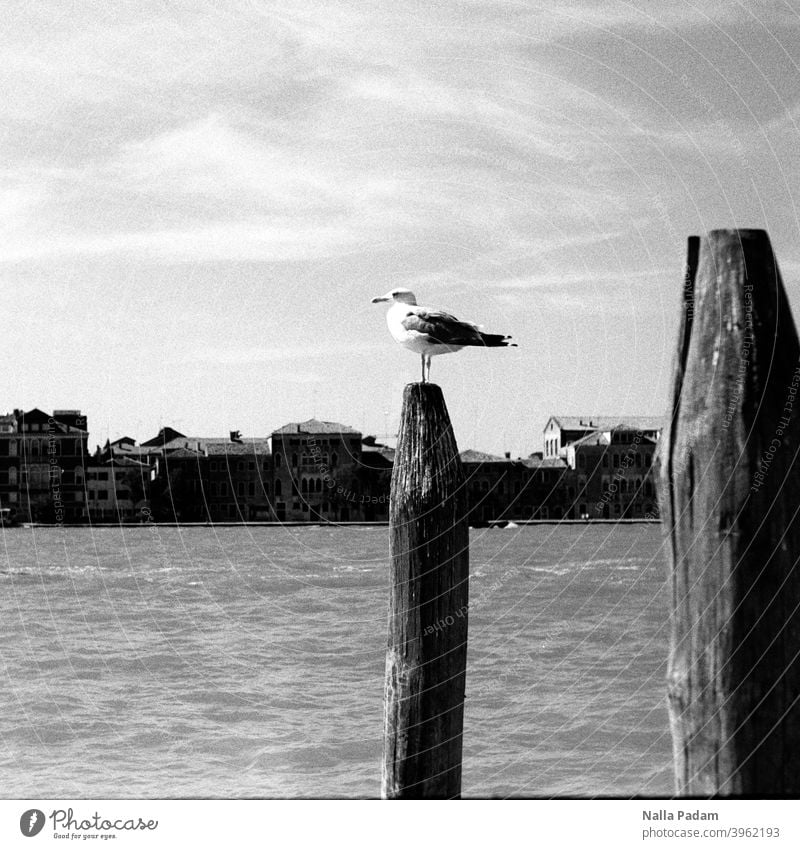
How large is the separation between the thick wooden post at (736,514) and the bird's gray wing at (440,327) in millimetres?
1810

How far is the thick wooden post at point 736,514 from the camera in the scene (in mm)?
1952

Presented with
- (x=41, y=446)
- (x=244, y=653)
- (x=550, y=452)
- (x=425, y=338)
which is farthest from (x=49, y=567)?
(x=425, y=338)

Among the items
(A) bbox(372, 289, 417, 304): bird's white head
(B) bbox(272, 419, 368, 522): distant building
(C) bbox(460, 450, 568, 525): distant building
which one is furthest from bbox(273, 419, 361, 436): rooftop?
(A) bbox(372, 289, 417, 304): bird's white head

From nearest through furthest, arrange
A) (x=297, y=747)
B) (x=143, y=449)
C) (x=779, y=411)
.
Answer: (x=779, y=411) < (x=297, y=747) < (x=143, y=449)

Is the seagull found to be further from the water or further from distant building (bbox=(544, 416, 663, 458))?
distant building (bbox=(544, 416, 663, 458))

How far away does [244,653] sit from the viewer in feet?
67.2

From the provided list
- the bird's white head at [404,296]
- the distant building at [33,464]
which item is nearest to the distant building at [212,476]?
the distant building at [33,464]

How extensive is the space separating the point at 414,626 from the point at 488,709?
36.2 feet

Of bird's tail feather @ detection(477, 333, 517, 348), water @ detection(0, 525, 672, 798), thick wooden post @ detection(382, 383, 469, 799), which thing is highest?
bird's tail feather @ detection(477, 333, 517, 348)

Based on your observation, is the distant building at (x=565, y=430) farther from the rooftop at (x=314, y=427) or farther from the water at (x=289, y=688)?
the water at (x=289, y=688)

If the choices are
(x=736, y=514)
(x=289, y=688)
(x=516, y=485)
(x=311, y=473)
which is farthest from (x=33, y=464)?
(x=736, y=514)

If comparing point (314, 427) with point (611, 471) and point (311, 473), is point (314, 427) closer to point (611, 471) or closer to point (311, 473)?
point (311, 473)

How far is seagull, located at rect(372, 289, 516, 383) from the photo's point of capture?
384 centimetres
